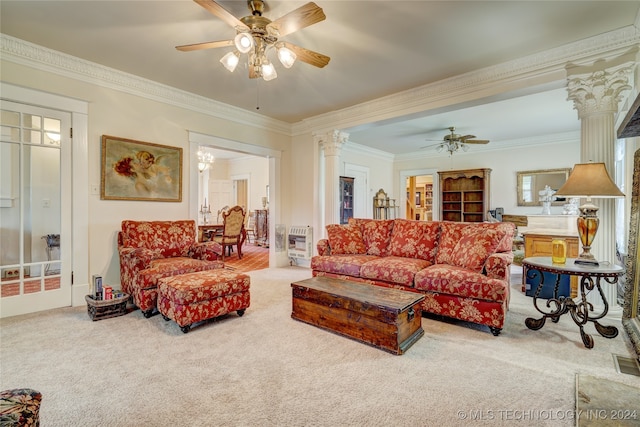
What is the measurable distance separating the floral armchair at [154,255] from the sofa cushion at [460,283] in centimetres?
229

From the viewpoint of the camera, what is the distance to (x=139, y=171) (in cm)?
382

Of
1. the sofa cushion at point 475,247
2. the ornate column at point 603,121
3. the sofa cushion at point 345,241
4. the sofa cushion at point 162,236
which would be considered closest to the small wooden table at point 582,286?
the sofa cushion at point 475,247

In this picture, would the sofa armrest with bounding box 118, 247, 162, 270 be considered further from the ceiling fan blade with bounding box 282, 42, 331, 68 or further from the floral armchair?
the ceiling fan blade with bounding box 282, 42, 331, 68

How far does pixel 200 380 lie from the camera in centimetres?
190

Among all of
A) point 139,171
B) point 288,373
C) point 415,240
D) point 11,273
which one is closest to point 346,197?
Answer: point 415,240

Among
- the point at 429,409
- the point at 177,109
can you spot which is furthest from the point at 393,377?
Result: the point at 177,109

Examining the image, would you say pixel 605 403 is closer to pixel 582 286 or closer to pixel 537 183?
pixel 582 286

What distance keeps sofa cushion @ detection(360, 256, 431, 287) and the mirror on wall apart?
182 inches

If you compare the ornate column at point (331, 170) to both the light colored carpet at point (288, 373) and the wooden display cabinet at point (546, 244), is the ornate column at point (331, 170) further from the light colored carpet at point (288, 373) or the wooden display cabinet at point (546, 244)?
the wooden display cabinet at point (546, 244)

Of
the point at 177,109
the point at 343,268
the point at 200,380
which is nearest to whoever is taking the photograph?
the point at 200,380

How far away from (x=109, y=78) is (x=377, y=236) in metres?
3.81

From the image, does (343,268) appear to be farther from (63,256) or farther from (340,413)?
(63,256)

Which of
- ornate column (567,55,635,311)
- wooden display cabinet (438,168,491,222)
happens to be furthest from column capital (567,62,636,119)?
wooden display cabinet (438,168,491,222)

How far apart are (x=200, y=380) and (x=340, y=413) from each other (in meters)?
0.92
